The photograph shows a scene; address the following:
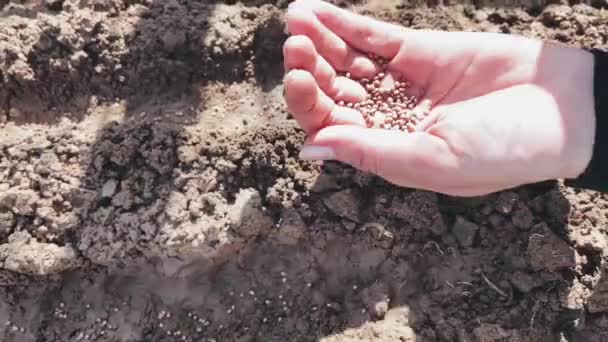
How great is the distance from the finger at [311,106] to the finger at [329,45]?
6.3 inches

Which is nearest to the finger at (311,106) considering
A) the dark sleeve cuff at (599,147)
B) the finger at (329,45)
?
the finger at (329,45)

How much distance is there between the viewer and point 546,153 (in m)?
1.86

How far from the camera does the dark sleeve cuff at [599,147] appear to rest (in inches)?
73.8

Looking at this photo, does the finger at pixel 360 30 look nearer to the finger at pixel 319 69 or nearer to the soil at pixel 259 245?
the finger at pixel 319 69

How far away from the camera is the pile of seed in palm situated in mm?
2086

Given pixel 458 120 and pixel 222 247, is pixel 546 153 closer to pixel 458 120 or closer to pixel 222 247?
pixel 458 120

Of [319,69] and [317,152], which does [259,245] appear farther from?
[319,69]

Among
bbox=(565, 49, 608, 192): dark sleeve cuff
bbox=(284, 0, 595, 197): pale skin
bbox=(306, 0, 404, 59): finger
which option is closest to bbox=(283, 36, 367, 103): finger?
bbox=(284, 0, 595, 197): pale skin

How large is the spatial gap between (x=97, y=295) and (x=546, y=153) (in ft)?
5.16

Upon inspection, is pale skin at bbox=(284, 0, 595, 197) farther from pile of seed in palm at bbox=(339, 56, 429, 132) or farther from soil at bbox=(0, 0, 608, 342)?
soil at bbox=(0, 0, 608, 342)

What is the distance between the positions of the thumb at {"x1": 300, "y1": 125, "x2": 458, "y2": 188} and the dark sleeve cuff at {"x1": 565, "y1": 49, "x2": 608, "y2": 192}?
404mm

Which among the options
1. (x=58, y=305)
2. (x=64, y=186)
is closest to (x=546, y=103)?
(x=64, y=186)

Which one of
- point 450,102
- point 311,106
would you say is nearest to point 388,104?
point 450,102

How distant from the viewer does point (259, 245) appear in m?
2.23
